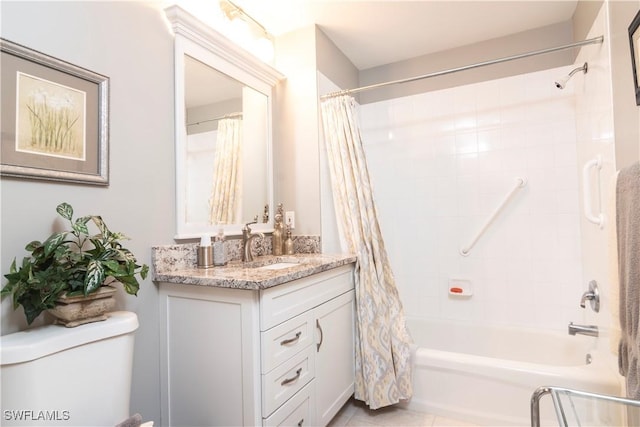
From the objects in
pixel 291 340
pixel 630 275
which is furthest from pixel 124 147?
pixel 630 275

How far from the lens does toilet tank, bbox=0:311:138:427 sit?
0.81 metres

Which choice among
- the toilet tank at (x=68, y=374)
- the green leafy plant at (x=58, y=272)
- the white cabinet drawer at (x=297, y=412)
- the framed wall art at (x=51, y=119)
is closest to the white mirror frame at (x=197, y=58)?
the framed wall art at (x=51, y=119)

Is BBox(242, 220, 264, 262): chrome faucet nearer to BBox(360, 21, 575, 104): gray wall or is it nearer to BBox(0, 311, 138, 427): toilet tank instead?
BBox(0, 311, 138, 427): toilet tank

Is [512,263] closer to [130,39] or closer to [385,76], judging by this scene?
[385,76]

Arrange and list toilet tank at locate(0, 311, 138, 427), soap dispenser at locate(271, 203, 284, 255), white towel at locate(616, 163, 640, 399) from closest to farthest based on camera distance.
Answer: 1. toilet tank at locate(0, 311, 138, 427)
2. white towel at locate(616, 163, 640, 399)
3. soap dispenser at locate(271, 203, 284, 255)

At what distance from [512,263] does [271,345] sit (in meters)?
1.88

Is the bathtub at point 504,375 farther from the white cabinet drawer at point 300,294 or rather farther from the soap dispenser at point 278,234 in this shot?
the soap dispenser at point 278,234

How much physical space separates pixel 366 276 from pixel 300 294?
0.59m

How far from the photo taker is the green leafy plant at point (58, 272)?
0.90 meters

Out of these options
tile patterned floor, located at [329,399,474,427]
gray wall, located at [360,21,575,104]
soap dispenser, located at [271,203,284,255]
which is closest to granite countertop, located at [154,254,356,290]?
soap dispenser, located at [271,203,284,255]

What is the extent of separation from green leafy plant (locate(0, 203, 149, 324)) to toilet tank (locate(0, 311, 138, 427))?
103 mm

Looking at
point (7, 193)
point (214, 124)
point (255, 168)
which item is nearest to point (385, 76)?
point (255, 168)

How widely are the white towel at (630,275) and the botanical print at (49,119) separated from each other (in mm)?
1786

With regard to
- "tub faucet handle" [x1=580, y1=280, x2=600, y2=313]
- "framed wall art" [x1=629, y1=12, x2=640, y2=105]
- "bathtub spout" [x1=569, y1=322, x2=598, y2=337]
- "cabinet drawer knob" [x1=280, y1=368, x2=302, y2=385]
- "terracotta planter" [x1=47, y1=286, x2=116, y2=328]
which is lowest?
"cabinet drawer knob" [x1=280, y1=368, x2=302, y2=385]
